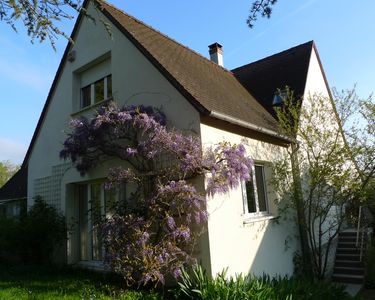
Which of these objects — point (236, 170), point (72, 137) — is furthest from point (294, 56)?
point (72, 137)

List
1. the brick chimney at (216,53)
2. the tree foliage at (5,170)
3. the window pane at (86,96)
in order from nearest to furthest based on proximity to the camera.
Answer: the window pane at (86,96)
the brick chimney at (216,53)
the tree foliage at (5,170)

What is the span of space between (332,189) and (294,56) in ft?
22.9

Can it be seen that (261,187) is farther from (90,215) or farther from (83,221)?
(83,221)

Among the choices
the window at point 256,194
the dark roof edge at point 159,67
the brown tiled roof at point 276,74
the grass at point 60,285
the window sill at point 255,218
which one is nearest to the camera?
the grass at point 60,285

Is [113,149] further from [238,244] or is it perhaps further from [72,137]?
[238,244]

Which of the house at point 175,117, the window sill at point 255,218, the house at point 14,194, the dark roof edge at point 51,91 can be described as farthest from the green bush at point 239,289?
the house at point 14,194

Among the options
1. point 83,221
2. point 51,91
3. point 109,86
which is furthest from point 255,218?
point 51,91

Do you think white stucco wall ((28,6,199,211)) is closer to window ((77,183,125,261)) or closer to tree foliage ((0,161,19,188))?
window ((77,183,125,261))

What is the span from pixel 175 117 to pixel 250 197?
10.1 feet

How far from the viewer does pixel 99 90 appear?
11242 mm

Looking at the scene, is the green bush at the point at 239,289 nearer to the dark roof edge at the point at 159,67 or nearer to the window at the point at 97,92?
the dark roof edge at the point at 159,67

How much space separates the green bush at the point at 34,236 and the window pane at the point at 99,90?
3.81m

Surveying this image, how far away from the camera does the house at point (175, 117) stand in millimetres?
8016

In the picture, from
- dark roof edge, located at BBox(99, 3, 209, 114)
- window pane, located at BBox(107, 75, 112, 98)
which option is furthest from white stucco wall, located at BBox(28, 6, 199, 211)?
window pane, located at BBox(107, 75, 112, 98)
